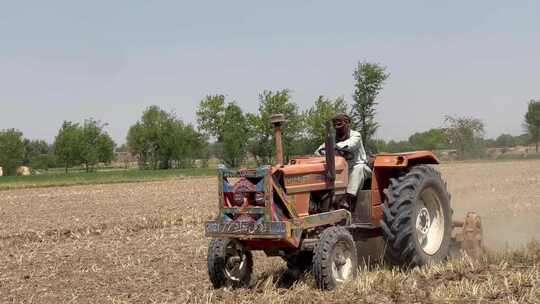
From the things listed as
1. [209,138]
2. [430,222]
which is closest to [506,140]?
[209,138]

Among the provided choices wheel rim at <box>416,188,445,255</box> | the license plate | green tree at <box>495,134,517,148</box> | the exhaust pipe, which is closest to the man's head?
the exhaust pipe

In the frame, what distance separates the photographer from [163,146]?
255 ft

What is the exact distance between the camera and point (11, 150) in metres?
74.9

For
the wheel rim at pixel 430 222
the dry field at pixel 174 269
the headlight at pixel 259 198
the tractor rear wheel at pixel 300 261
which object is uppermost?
the headlight at pixel 259 198

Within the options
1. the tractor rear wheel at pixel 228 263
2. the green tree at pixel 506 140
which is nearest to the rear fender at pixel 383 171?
the tractor rear wheel at pixel 228 263

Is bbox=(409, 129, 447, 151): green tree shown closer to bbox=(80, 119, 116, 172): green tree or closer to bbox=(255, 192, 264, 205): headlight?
bbox=(80, 119, 116, 172): green tree

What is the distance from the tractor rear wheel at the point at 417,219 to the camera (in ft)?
23.0

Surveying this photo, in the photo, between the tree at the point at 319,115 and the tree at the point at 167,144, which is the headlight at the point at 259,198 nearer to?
the tree at the point at 319,115

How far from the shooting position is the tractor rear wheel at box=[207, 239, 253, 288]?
6.58m

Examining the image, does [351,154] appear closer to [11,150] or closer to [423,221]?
[423,221]

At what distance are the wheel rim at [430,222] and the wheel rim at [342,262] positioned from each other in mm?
1369

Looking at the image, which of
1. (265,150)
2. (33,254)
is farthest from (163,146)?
(33,254)

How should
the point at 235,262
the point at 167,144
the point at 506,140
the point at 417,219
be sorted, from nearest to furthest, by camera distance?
the point at 235,262 < the point at 417,219 < the point at 167,144 < the point at 506,140

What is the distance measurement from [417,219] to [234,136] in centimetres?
5320
